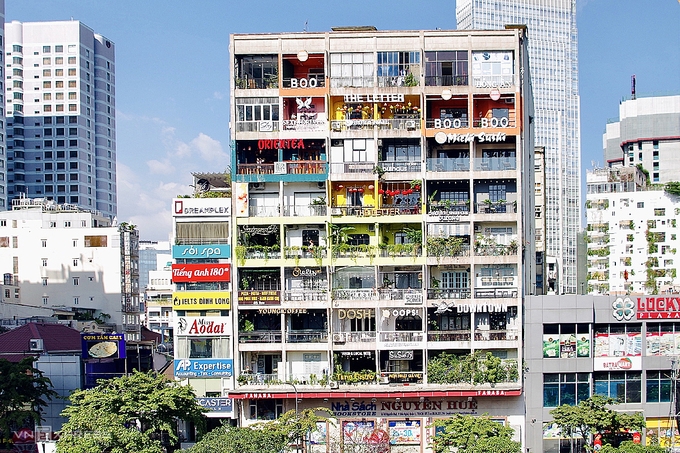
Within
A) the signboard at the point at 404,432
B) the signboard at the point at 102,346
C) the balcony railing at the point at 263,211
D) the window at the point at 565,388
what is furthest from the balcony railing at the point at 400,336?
the signboard at the point at 102,346

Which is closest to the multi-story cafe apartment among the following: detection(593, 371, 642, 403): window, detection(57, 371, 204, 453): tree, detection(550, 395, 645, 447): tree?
detection(550, 395, 645, 447): tree

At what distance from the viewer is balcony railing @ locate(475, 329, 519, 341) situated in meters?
66.9

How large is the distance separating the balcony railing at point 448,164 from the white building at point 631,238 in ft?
222

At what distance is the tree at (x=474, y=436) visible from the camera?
5844cm

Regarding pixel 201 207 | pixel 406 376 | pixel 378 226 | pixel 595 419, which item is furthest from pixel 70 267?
pixel 595 419

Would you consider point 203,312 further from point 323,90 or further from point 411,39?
point 411,39

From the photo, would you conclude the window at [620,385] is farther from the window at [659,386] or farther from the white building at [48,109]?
the white building at [48,109]

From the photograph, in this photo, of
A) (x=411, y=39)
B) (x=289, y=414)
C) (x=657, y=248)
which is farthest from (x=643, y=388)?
(x=657, y=248)

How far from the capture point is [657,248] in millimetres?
132000

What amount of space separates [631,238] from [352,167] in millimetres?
77016

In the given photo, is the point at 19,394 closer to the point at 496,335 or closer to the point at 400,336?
the point at 400,336

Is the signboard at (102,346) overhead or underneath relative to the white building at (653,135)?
underneath

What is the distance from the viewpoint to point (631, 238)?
133375 mm

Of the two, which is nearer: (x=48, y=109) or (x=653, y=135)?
(x=48, y=109)
